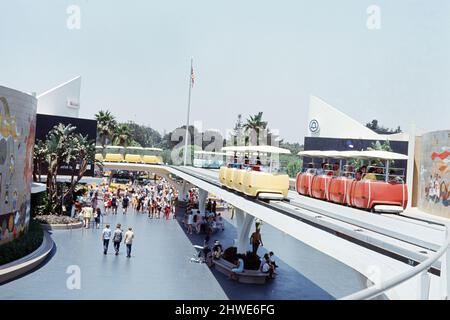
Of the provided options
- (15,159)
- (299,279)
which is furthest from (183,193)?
(299,279)

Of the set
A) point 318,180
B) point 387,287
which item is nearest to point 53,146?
point 318,180

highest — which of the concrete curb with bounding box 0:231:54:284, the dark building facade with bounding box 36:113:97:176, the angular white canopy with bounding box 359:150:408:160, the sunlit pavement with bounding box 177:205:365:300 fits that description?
the dark building facade with bounding box 36:113:97:176

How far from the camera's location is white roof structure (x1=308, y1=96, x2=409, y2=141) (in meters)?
55.4

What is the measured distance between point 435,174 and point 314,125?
2984 centimetres

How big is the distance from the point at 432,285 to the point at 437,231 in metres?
6.53

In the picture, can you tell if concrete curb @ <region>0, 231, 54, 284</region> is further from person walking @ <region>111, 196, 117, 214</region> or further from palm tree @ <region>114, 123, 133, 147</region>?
palm tree @ <region>114, 123, 133, 147</region>

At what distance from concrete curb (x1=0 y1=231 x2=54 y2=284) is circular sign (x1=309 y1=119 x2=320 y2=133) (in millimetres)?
39800

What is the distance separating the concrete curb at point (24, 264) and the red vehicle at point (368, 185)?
35.9 ft

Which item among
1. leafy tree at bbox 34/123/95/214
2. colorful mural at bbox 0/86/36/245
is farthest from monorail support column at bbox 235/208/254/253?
leafy tree at bbox 34/123/95/214

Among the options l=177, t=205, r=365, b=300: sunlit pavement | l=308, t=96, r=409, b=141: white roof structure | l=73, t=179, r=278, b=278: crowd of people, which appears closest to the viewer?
l=177, t=205, r=365, b=300: sunlit pavement

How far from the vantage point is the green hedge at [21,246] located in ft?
62.0

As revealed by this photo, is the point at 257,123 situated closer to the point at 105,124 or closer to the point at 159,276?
the point at 105,124
